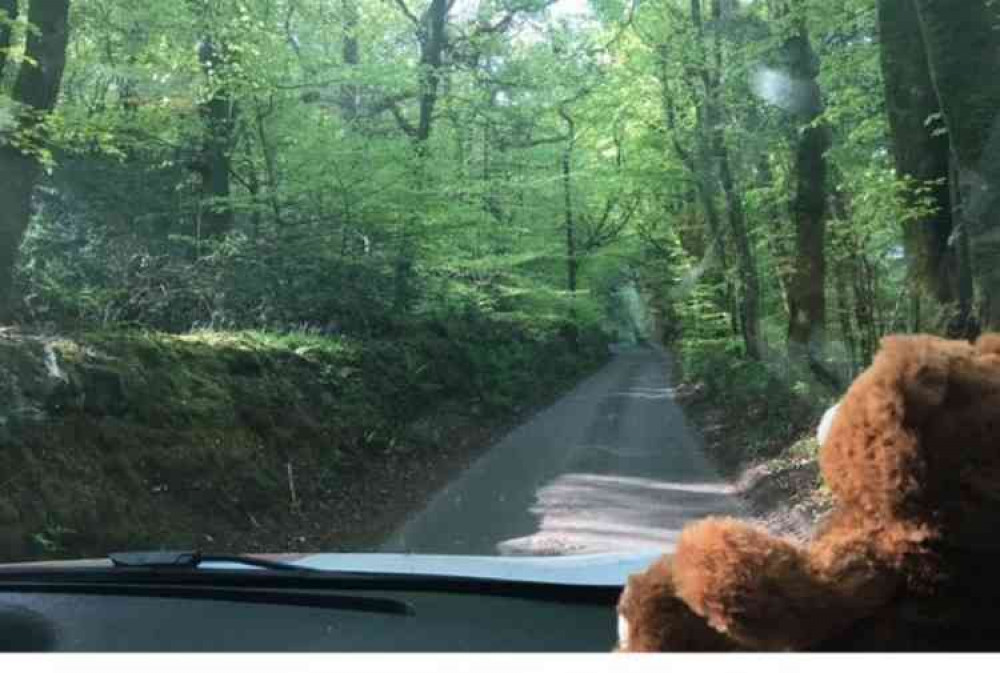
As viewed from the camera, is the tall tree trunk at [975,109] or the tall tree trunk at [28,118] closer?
the tall tree trunk at [975,109]

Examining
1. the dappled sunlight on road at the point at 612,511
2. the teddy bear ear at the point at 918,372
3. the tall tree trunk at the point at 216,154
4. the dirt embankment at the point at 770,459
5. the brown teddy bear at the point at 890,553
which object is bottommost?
the dappled sunlight on road at the point at 612,511

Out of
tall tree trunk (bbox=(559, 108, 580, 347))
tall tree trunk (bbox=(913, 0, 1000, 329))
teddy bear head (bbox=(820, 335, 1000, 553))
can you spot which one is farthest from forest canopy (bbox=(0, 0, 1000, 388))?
teddy bear head (bbox=(820, 335, 1000, 553))

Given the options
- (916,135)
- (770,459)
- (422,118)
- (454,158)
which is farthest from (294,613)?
(422,118)

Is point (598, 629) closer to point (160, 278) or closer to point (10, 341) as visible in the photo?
point (10, 341)

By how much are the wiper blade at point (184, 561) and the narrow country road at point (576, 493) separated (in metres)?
2.14

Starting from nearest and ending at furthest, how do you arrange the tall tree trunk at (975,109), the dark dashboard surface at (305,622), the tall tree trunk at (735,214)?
the dark dashboard surface at (305,622), the tall tree trunk at (975,109), the tall tree trunk at (735,214)

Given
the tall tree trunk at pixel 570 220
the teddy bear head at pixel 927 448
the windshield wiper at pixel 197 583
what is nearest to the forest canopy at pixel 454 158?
the tall tree trunk at pixel 570 220

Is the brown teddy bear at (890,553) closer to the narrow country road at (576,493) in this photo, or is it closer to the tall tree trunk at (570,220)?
the narrow country road at (576,493)

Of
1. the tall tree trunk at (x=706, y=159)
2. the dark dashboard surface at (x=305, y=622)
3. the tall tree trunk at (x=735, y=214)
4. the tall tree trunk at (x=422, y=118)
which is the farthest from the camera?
the tall tree trunk at (x=706, y=159)

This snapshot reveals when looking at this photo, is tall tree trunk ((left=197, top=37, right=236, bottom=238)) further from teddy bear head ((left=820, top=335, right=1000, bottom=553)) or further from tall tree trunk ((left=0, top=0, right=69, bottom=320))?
teddy bear head ((left=820, top=335, right=1000, bottom=553))

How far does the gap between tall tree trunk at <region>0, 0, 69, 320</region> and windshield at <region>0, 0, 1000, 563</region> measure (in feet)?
0.10

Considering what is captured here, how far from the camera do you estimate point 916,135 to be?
10.0m

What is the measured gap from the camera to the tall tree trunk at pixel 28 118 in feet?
32.0

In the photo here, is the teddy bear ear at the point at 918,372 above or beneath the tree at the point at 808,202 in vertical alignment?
beneath
